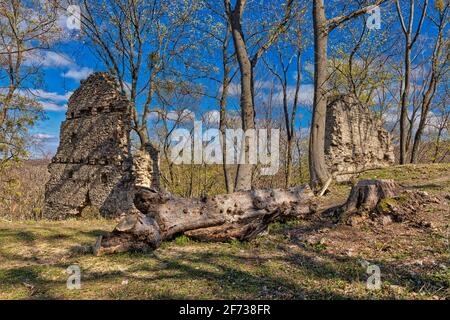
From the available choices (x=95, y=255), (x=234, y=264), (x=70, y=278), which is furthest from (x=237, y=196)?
(x=70, y=278)

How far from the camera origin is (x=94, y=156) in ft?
40.1

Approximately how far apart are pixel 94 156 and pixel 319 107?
355 inches

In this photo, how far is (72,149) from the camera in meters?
13.0

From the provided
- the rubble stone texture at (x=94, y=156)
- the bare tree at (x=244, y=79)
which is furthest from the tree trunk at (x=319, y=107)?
the rubble stone texture at (x=94, y=156)

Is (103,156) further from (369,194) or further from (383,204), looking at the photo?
(383,204)

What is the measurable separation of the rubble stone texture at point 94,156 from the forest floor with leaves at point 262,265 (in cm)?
617

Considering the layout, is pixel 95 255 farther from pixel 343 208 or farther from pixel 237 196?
pixel 343 208

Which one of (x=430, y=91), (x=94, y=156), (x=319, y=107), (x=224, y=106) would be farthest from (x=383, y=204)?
(x=430, y=91)

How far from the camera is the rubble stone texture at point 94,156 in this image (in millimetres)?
11703

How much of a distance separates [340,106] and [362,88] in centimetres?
892

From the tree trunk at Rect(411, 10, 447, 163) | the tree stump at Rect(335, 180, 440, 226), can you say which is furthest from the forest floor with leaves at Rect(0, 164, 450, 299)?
the tree trunk at Rect(411, 10, 447, 163)

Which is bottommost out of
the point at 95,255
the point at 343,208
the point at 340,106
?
the point at 95,255

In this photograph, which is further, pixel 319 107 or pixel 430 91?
pixel 430 91

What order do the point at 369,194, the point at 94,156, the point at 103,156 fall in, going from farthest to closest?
the point at 94,156 < the point at 103,156 < the point at 369,194
